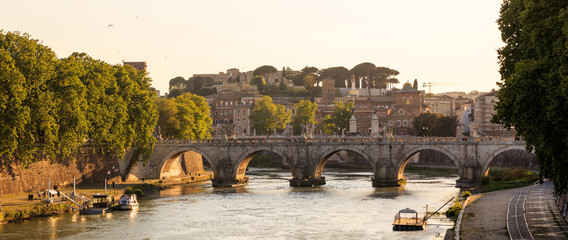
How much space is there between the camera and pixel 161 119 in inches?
3413

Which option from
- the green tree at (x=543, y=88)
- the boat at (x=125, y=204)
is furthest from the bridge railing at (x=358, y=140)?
the green tree at (x=543, y=88)

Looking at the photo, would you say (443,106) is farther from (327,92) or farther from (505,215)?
(505,215)

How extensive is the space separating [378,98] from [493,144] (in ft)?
322

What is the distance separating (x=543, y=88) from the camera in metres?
28.5

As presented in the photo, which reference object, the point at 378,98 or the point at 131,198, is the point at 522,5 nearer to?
the point at 131,198

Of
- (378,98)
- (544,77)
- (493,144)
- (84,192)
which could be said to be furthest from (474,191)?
(378,98)

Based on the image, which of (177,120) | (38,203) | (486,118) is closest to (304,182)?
(177,120)

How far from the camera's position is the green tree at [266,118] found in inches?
5354

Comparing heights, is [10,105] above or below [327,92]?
below

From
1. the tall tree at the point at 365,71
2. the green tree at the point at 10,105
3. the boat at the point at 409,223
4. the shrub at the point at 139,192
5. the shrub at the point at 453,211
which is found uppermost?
the tall tree at the point at 365,71

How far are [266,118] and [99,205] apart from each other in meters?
81.7

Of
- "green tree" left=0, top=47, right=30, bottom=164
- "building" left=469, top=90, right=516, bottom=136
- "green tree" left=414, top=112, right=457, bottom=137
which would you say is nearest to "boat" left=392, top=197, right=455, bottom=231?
"green tree" left=0, top=47, right=30, bottom=164

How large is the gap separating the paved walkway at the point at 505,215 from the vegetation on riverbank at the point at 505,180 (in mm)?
4920

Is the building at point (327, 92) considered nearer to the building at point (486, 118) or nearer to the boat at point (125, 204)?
the building at point (486, 118)
